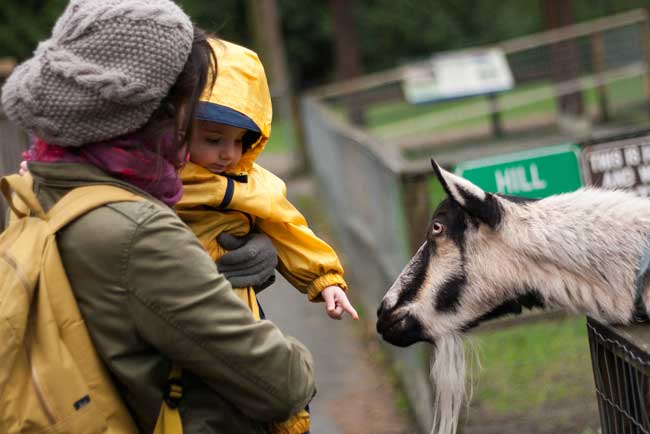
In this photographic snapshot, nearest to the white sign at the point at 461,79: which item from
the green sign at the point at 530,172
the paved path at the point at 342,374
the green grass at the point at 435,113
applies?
the green grass at the point at 435,113

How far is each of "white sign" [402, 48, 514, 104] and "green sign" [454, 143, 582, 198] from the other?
1075 cm

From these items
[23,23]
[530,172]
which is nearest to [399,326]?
[530,172]

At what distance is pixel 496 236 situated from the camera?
330 centimetres

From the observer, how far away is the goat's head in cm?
329

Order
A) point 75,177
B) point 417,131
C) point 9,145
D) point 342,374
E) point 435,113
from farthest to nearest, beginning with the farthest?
point 435,113, point 417,131, point 9,145, point 342,374, point 75,177

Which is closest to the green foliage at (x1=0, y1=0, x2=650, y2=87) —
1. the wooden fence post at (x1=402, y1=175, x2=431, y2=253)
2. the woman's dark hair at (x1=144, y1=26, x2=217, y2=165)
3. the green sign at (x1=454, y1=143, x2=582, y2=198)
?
Result: the wooden fence post at (x1=402, y1=175, x2=431, y2=253)

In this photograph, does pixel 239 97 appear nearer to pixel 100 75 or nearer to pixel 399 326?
pixel 100 75

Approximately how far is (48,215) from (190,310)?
339 mm

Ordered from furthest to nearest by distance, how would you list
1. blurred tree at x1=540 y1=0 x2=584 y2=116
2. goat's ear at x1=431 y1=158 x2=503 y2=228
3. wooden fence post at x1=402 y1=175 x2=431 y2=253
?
blurred tree at x1=540 y1=0 x2=584 y2=116, wooden fence post at x1=402 y1=175 x2=431 y2=253, goat's ear at x1=431 y1=158 x2=503 y2=228

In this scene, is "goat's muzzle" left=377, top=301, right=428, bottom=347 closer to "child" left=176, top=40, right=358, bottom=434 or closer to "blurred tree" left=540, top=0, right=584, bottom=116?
"child" left=176, top=40, right=358, bottom=434

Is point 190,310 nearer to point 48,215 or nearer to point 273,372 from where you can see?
point 273,372

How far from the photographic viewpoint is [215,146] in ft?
9.20

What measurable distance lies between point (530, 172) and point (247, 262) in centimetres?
270

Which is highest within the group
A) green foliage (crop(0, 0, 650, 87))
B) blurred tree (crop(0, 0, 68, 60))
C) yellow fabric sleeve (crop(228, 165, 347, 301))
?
yellow fabric sleeve (crop(228, 165, 347, 301))
